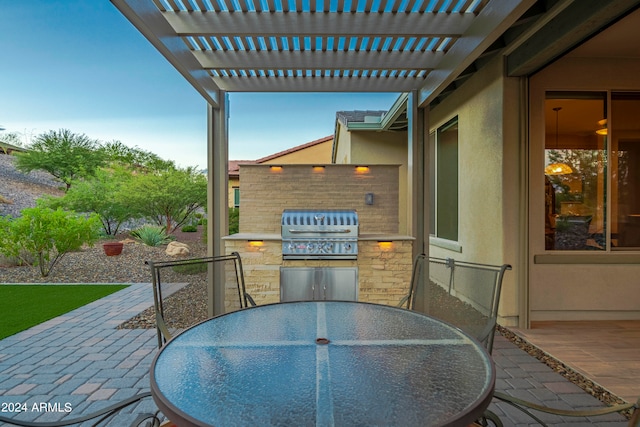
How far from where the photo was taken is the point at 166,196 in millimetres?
10414

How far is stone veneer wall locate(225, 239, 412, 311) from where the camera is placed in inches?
160

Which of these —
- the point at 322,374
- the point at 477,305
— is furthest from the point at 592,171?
the point at 322,374

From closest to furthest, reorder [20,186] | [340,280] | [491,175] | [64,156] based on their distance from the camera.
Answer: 1. [491,175]
2. [340,280]
3. [20,186]
4. [64,156]

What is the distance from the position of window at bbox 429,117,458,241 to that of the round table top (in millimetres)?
3837

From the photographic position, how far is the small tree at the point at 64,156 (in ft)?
36.2

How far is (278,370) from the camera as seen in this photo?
120 cm

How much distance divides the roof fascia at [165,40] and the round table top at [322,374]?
218 centimetres

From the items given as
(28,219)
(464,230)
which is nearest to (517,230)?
(464,230)

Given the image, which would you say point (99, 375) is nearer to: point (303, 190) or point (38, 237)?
point (303, 190)

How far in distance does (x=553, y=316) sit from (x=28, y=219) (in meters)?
8.58

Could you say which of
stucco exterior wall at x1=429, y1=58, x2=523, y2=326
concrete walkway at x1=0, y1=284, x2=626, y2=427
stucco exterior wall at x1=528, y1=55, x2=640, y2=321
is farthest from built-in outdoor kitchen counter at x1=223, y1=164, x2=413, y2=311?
stucco exterior wall at x1=528, y1=55, x2=640, y2=321

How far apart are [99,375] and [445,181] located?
5.17 meters

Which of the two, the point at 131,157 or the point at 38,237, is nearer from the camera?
the point at 38,237

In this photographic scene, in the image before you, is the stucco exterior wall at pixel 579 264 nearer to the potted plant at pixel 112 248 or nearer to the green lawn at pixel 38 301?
the green lawn at pixel 38 301
